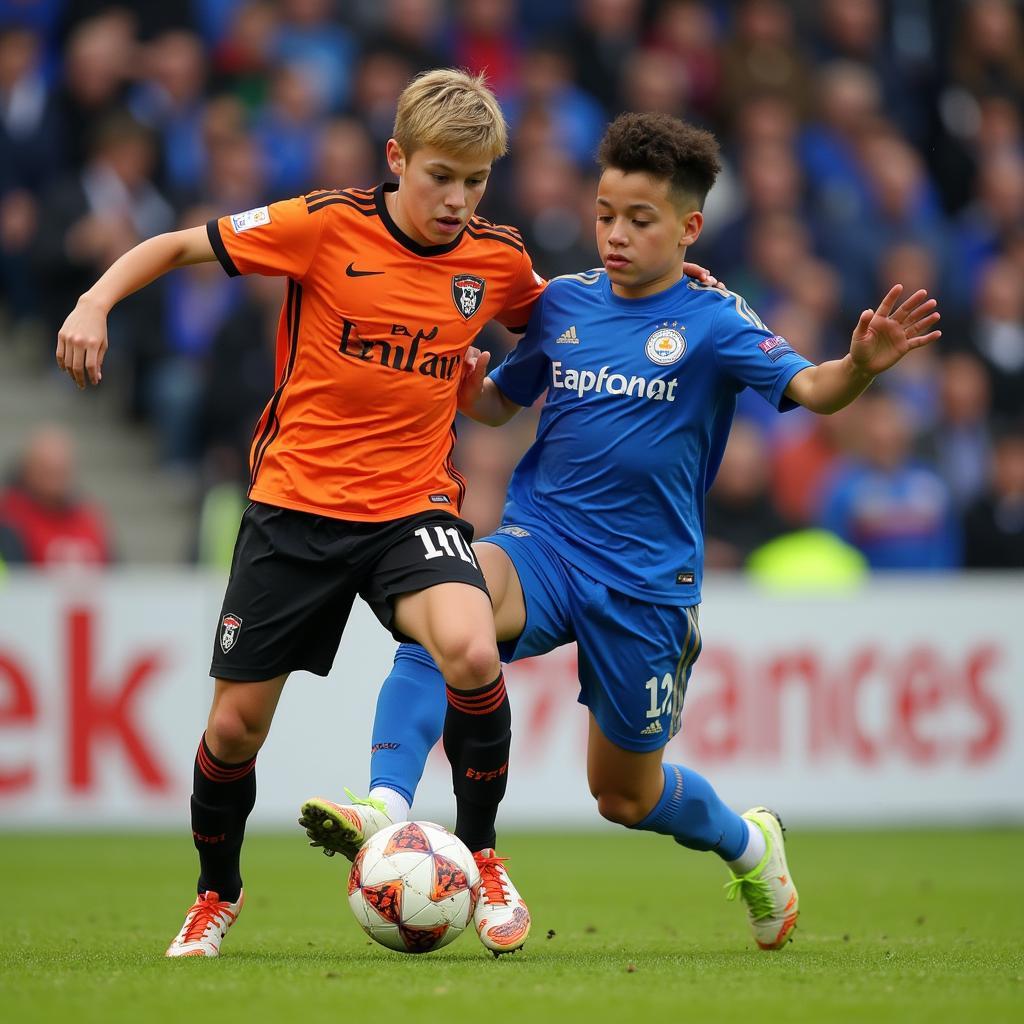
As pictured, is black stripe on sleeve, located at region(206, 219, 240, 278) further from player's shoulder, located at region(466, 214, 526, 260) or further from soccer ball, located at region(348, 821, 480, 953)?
soccer ball, located at region(348, 821, 480, 953)

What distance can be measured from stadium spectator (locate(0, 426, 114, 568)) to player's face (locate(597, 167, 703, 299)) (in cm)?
575

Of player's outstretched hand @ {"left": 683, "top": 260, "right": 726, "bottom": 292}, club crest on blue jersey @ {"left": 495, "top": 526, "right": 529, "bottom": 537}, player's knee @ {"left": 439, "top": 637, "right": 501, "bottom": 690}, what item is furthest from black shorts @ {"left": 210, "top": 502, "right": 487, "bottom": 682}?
player's outstretched hand @ {"left": 683, "top": 260, "right": 726, "bottom": 292}

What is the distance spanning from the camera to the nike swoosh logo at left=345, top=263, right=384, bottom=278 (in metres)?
5.61

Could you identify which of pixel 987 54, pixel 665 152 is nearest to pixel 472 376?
pixel 665 152

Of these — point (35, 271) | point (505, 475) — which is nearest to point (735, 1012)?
point (505, 475)

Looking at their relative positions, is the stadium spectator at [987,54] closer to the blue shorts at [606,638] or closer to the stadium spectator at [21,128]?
the stadium spectator at [21,128]

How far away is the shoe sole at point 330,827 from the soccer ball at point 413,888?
54 millimetres

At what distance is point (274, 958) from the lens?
5535 mm

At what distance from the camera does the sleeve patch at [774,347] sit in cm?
570

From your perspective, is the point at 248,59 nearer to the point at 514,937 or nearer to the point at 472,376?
the point at 472,376

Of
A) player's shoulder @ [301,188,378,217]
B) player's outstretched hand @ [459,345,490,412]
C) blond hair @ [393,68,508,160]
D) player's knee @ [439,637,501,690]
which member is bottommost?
player's knee @ [439,637,501,690]

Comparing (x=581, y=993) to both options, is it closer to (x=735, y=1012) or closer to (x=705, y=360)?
(x=735, y=1012)

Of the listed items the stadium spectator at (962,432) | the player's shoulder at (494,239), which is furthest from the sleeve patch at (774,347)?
the stadium spectator at (962,432)

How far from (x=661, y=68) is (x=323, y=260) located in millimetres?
9519
